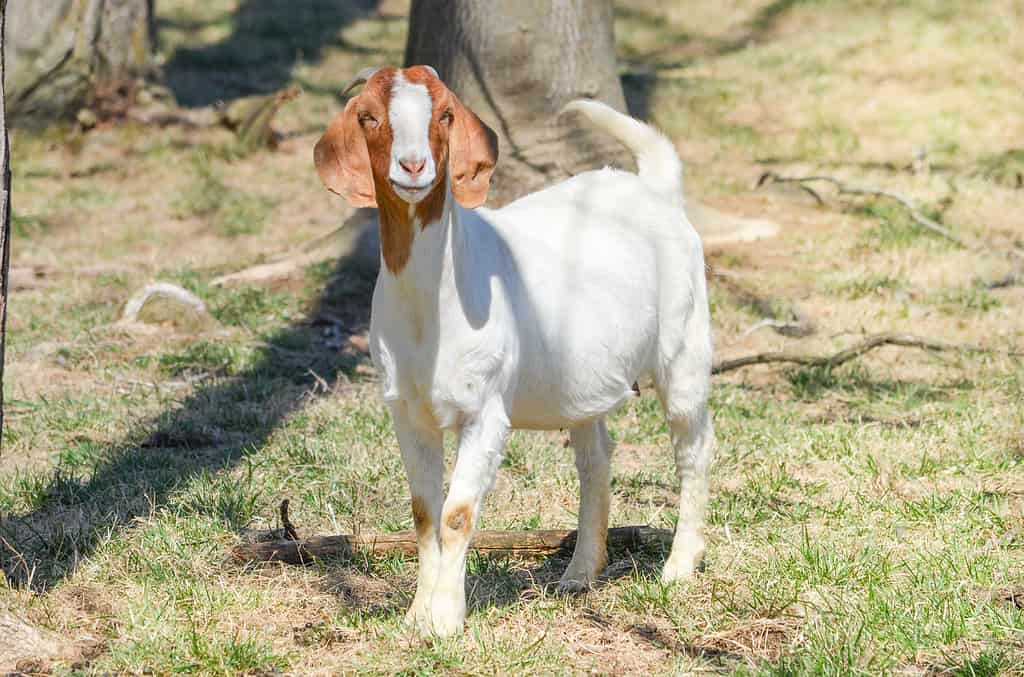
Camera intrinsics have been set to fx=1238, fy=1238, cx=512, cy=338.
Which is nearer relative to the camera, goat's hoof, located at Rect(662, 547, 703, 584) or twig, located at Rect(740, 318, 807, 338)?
goat's hoof, located at Rect(662, 547, 703, 584)

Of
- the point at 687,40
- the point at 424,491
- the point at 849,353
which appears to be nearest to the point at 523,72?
the point at 849,353

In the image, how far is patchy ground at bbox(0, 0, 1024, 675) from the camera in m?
3.81

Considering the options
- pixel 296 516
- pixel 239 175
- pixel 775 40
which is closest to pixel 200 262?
pixel 239 175

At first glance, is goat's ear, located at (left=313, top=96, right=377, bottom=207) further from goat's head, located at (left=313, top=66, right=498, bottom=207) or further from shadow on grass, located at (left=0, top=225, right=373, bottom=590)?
shadow on grass, located at (left=0, top=225, right=373, bottom=590)

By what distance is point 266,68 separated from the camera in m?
16.6

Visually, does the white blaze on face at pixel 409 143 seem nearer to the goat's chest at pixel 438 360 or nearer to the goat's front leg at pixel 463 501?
the goat's chest at pixel 438 360

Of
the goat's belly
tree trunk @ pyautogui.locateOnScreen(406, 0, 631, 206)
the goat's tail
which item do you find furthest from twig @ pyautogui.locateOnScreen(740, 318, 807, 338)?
the goat's belly

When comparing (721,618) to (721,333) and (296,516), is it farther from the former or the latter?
(721,333)

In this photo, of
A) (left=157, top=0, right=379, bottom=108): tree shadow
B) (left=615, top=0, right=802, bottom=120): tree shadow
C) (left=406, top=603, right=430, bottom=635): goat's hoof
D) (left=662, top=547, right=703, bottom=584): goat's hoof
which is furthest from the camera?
(left=615, top=0, right=802, bottom=120): tree shadow

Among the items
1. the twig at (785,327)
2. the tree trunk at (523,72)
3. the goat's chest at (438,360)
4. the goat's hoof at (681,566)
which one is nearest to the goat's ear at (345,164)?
the goat's chest at (438,360)

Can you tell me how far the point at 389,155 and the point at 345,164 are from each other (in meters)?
0.15

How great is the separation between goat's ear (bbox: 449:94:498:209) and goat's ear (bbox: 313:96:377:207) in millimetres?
238

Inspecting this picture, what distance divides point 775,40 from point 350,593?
14076 millimetres

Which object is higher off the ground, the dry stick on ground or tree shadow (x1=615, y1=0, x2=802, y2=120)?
tree shadow (x1=615, y1=0, x2=802, y2=120)
